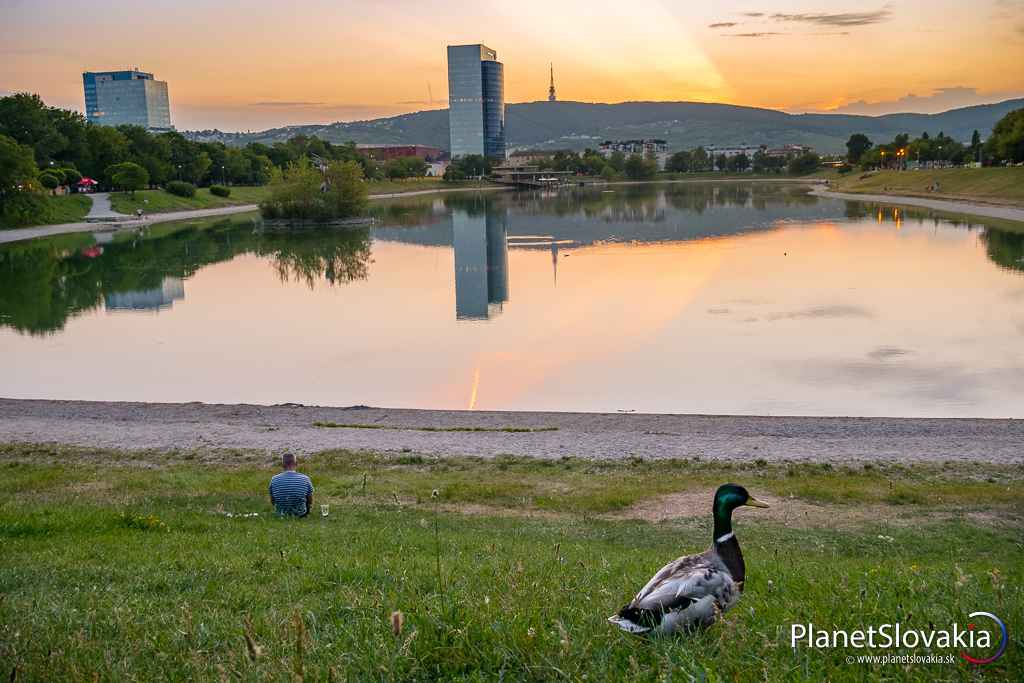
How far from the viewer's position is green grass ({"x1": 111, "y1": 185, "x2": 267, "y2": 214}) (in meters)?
105

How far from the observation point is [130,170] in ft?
347

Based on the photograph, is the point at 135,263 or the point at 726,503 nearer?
the point at 726,503

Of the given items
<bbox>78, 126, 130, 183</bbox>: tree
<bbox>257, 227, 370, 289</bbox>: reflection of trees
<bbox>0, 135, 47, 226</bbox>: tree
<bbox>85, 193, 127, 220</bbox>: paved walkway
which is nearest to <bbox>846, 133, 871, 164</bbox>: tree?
<bbox>257, 227, 370, 289</bbox>: reflection of trees

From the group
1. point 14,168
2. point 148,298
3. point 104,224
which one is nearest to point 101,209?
point 104,224

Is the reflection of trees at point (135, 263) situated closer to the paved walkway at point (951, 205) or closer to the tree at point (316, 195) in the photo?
the tree at point (316, 195)

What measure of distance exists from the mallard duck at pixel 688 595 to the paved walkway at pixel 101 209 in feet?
330

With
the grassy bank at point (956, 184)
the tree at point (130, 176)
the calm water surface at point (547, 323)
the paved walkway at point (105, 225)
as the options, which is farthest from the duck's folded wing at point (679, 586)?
the tree at point (130, 176)

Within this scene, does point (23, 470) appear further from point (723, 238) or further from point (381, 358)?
point (723, 238)

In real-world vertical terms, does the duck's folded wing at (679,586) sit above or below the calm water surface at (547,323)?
above

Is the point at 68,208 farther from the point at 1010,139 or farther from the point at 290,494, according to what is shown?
the point at 1010,139

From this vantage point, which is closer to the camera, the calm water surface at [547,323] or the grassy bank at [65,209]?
the calm water surface at [547,323]

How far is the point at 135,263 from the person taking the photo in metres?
61.1

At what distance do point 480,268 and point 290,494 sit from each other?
42.5 meters

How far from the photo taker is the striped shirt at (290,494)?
41.8 feet
